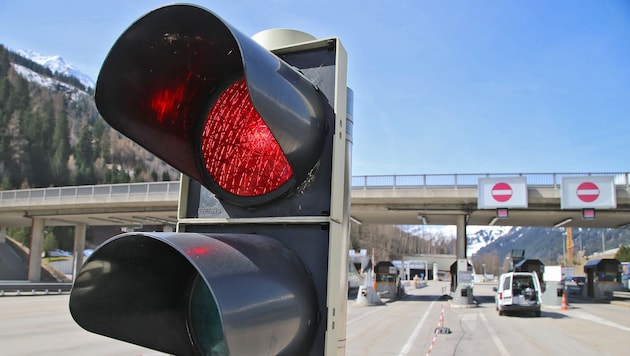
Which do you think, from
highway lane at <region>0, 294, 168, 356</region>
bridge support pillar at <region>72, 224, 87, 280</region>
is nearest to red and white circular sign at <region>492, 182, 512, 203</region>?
highway lane at <region>0, 294, 168, 356</region>

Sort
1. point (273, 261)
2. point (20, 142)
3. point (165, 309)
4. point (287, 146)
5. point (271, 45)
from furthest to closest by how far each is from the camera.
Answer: point (20, 142) < point (271, 45) < point (165, 309) < point (287, 146) < point (273, 261)

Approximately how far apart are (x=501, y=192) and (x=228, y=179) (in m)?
30.4

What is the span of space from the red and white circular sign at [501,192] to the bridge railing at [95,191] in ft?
70.2

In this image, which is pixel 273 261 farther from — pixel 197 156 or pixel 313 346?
pixel 197 156

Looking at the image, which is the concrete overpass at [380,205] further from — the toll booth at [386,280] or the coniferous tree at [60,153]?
the coniferous tree at [60,153]

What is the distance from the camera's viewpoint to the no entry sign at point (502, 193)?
29.8 m

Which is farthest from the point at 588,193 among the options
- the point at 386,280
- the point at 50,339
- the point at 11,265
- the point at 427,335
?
the point at 11,265

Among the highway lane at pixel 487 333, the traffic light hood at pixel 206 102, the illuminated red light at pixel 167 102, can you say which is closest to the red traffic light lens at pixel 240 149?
the traffic light hood at pixel 206 102

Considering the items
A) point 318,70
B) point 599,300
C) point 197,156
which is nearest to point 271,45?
point 318,70

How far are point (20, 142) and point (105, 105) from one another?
119594 millimetres

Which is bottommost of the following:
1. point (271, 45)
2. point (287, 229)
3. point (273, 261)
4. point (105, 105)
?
point (273, 261)

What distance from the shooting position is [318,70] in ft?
7.12

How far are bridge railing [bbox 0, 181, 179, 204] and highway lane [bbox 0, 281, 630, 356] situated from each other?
15.5 meters

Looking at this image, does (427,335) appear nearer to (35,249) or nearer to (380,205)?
(380,205)
